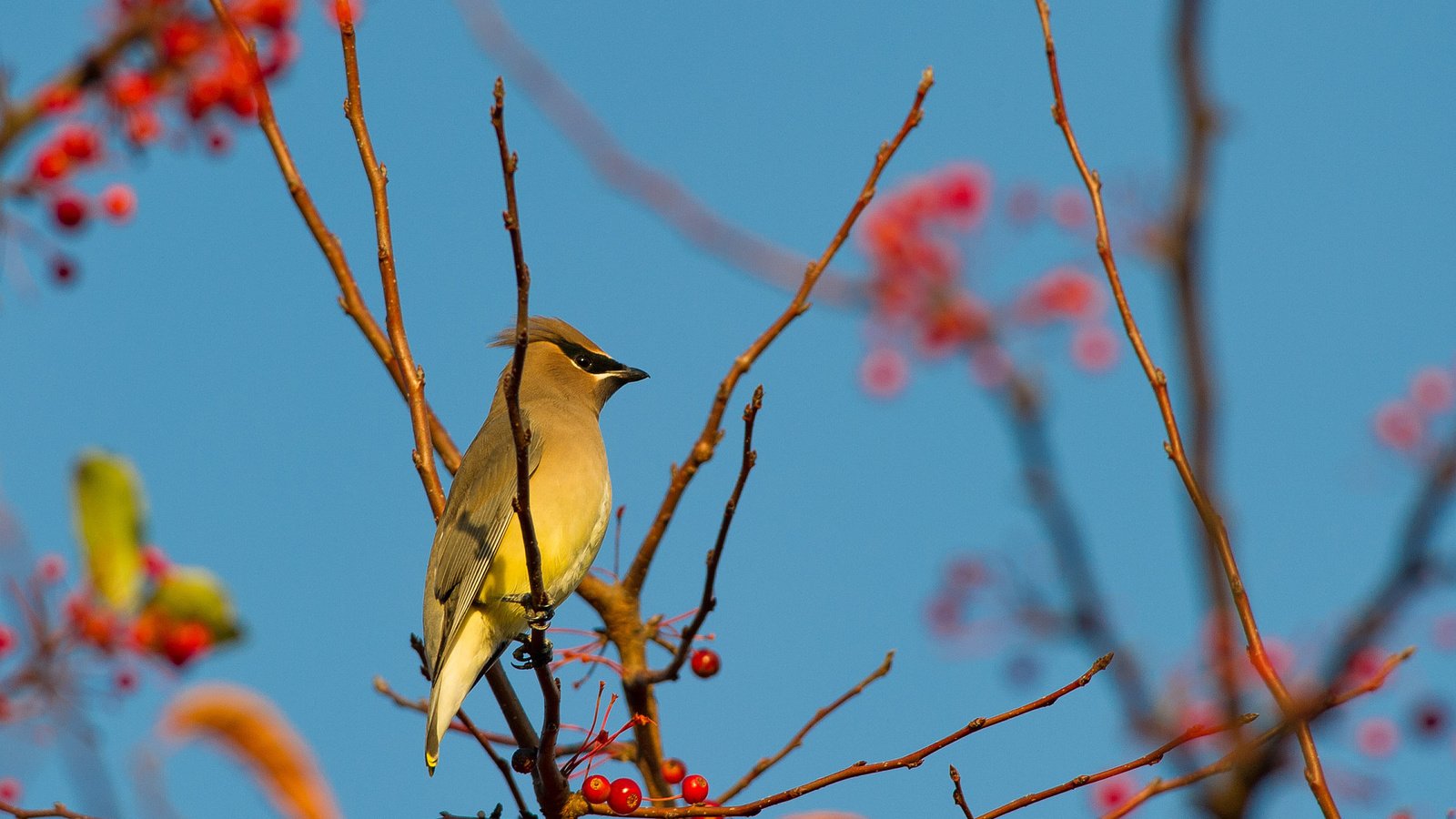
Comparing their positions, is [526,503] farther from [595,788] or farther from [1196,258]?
[1196,258]

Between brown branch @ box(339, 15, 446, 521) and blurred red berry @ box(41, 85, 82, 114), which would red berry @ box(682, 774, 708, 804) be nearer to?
brown branch @ box(339, 15, 446, 521)

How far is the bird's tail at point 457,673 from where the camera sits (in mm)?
3674

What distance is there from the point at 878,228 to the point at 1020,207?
44 centimetres

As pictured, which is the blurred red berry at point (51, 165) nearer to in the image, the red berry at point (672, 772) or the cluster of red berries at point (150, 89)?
the cluster of red berries at point (150, 89)

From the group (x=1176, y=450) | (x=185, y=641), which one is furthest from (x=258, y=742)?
(x=1176, y=450)

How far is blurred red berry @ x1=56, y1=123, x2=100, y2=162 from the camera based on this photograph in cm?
396

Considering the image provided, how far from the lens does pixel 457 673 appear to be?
151 inches

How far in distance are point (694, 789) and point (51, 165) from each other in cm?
228

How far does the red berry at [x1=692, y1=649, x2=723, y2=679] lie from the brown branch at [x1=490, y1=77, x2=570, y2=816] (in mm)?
804

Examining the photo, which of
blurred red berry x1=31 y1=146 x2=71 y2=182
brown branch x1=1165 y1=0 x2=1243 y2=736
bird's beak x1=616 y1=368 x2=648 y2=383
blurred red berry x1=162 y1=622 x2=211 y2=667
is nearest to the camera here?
brown branch x1=1165 y1=0 x2=1243 y2=736

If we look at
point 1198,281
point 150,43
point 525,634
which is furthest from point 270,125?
point 1198,281

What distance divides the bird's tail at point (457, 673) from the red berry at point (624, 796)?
71 centimetres

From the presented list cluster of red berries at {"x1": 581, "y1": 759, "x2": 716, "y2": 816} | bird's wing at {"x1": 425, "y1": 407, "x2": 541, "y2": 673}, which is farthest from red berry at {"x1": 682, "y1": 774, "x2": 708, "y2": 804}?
bird's wing at {"x1": 425, "y1": 407, "x2": 541, "y2": 673}

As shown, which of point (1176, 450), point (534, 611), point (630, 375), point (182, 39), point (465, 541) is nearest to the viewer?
point (1176, 450)
